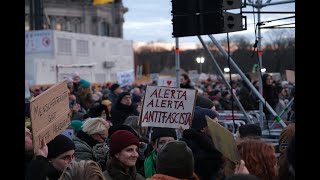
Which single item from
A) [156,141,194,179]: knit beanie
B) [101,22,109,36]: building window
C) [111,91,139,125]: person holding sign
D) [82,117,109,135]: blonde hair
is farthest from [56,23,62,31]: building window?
[156,141,194,179]: knit beanie

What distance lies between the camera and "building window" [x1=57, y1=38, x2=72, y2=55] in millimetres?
41156

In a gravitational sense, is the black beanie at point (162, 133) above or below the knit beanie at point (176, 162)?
below

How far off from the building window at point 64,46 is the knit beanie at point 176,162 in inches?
1480

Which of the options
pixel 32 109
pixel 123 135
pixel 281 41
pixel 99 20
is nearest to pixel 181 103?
pixel 123 135

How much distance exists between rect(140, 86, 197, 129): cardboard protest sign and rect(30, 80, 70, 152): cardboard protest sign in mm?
1312

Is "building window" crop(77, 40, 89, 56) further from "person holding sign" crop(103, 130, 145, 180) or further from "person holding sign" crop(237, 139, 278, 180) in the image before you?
"person holding sign" crop(237, 139, 278, 180)

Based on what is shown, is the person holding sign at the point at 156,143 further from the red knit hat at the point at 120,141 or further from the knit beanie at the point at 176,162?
the knit beanie at the point at 176,162

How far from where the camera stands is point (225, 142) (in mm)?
4094

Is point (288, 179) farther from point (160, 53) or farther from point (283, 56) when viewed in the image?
point (160, 53)

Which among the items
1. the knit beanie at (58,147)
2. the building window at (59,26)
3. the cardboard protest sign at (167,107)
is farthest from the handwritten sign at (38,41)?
the building window at (59,26)

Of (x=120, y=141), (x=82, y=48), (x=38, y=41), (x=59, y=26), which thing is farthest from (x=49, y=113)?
(x=59, y=26)

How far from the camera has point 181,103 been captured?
630 cm

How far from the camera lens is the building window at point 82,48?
44188 millimetres
